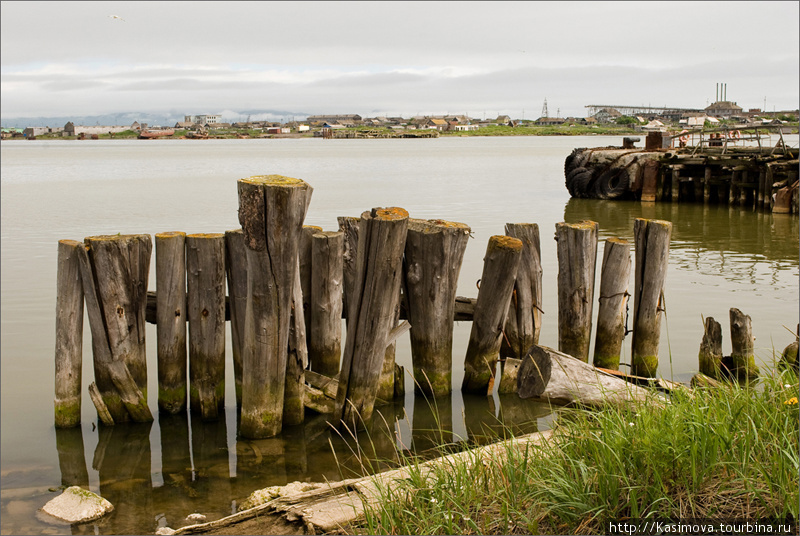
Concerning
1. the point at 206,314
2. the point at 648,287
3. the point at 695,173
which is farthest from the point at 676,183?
the point at 206,314

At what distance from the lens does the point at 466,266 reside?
48.5 feet

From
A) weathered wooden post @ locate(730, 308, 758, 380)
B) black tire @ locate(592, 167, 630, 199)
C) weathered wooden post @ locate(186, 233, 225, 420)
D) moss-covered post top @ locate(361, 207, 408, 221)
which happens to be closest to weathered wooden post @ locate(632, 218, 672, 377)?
weathered wooden post @ locate(730, 308, 758, 380)

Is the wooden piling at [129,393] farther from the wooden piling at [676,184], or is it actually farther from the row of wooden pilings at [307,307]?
the wooden piling at [676,184]

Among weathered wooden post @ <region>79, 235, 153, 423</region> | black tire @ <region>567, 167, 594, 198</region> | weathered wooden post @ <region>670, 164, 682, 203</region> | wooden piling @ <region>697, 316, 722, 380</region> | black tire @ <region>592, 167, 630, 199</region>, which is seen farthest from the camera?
black tire @ <region>567, 167, 594, 198</region>

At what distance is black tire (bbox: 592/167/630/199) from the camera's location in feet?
96.3

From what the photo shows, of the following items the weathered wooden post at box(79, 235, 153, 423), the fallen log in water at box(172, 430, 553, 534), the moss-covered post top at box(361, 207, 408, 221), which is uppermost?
the moss-covered post top at box(361, 207, 408, 221)

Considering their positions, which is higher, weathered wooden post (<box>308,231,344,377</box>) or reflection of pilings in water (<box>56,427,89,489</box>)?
weathered wooden post (<box>308,231,344,377</box>)

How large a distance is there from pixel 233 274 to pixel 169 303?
23.8 inches

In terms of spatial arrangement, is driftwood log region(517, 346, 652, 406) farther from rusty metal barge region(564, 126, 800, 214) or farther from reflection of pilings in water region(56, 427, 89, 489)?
rusty metal barge region(564, 126, 800, 214)

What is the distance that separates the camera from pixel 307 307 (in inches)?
282

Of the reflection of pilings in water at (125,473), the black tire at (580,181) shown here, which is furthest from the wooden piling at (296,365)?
the black tire at (580,181)

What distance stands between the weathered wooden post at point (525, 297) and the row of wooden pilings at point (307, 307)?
0.01 meters

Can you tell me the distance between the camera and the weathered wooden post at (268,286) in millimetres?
5840

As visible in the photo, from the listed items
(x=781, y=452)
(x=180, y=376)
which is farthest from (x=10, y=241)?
(x=781, y=452)
